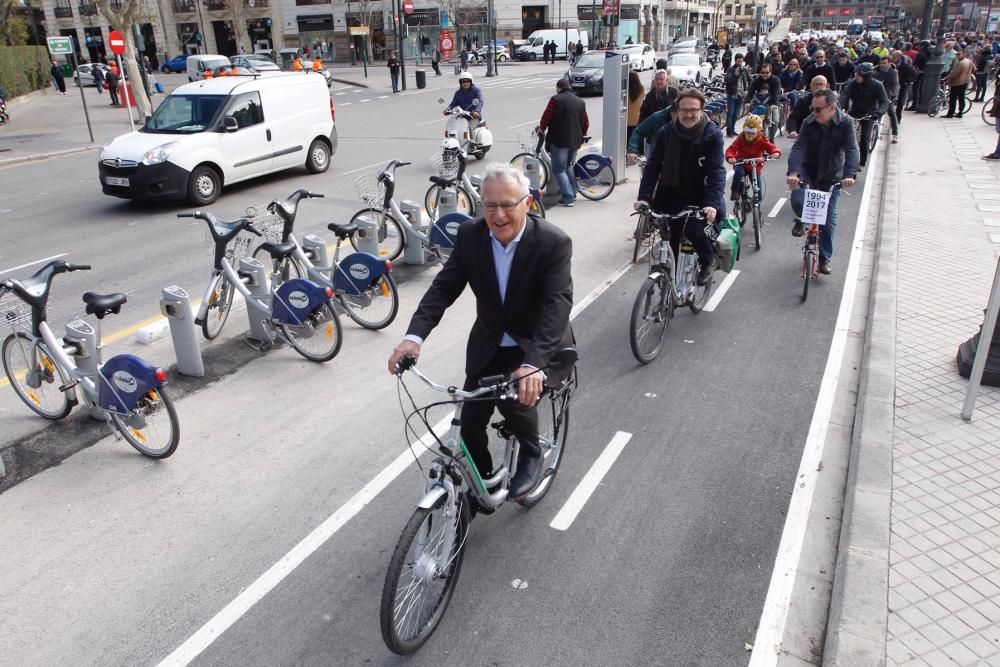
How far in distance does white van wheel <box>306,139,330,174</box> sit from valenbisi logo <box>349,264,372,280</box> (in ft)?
28.6

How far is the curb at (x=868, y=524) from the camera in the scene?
3.25 metres

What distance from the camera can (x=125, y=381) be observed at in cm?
461

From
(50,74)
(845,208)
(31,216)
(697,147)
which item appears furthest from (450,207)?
(50,74)

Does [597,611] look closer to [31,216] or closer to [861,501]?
[861,501]

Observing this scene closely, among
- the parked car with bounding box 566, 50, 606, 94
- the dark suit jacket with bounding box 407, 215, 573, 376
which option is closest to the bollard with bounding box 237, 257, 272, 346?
the dark suit jacket with bounding box 407, 215, 573, 376

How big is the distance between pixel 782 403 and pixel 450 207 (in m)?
5.11

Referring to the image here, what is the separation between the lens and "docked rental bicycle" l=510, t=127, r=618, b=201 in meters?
11.6

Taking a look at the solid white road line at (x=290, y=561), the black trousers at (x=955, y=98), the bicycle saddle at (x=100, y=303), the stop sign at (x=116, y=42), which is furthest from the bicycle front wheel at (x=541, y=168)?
the black trousers at (x=955, y=98)

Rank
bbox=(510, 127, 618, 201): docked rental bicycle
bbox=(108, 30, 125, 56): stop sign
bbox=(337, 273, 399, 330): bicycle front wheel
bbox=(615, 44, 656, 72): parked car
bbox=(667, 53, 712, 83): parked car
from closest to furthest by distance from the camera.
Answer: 1. bbox=(337, 273, 399, 330): bicycle front wheel
2. bbox=(510, 127, 618, 201): docked rental bicycle
3. bbox=(108, 30, 125, 56): stop sign
4. bbox=(667, 53, 712, 83): parked car
5. bbox=(615, 44, 656, 72): parked car

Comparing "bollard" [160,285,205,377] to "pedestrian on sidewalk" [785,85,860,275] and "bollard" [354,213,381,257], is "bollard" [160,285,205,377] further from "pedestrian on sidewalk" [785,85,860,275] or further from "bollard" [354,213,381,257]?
"pedestrian on sidewalk" [785,85,860,275]

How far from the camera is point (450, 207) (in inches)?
364

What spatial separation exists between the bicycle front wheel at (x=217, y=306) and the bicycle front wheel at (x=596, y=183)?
660cm

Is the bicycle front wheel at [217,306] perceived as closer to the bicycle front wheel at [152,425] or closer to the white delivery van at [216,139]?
the bicycle front wheel at [152,425]

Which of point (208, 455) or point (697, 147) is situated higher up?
point (697, 147)
